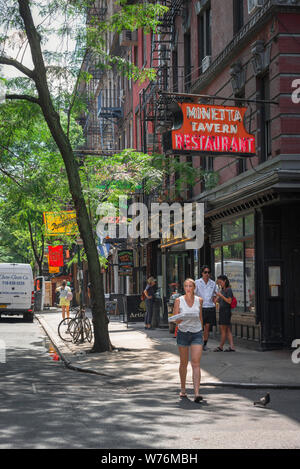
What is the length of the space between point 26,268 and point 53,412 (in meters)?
24.7

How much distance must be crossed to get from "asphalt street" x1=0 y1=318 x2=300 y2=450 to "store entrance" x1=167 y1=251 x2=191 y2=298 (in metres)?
12.5

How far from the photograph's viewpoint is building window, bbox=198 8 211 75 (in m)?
22.3

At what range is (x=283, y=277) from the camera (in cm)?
1648

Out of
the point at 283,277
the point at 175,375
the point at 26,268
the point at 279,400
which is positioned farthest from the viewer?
the point at 26,268

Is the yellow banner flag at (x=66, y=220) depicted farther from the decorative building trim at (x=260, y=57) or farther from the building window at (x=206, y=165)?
the decorative building trim at (x=260, y=57)

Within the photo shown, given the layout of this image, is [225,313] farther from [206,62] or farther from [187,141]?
[206,62]

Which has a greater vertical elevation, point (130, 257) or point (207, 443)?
point (130, 257)

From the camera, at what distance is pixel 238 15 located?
19.1 metres

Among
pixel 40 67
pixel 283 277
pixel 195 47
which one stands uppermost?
pixel 195 47

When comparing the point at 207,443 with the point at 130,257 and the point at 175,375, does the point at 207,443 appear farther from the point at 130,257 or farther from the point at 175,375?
the point at 130,257

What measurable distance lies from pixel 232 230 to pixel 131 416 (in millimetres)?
10882

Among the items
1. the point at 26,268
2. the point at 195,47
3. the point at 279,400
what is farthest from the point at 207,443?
the point at 26,268

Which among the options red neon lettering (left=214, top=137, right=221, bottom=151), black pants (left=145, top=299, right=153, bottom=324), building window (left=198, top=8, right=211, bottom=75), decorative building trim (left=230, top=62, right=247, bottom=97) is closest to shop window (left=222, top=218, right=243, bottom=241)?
red neon lettering (left=214, top=137, right=221, bottom=151)

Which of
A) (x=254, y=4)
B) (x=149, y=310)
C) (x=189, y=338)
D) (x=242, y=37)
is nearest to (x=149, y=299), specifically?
(x=149, y=310)
